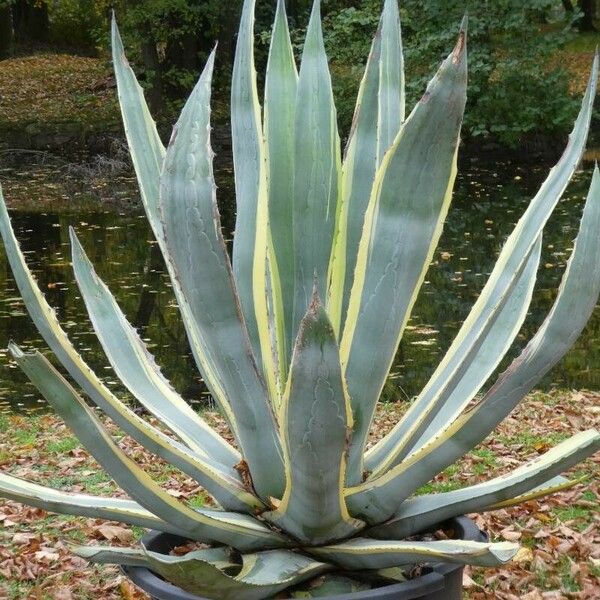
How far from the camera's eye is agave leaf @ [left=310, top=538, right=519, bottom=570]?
2082mm

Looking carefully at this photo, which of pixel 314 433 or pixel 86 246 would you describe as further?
pixel 86 246

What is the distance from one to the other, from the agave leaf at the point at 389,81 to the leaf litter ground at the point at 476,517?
1045 millimetres

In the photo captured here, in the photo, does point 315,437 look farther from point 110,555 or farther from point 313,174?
point 313,174

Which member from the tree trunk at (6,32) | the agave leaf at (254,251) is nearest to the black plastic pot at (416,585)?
the agave leaf at (254,251)

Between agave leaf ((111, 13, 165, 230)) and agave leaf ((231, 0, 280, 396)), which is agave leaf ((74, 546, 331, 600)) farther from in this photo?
agave leaf ((111, 13, 165, 230))

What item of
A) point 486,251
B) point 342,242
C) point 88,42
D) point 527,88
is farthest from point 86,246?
point 88,42

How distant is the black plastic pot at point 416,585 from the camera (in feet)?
7.25

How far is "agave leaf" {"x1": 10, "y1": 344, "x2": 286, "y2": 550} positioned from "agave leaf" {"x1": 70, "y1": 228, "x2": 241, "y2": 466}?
0.28m

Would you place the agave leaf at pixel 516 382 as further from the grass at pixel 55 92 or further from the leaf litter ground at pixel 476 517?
the grass at pixel 55 92

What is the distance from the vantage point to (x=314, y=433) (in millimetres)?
2172

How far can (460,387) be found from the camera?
275cm

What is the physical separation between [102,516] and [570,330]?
1.09 metres

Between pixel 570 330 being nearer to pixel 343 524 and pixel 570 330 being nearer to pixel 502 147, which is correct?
pixel 343 524

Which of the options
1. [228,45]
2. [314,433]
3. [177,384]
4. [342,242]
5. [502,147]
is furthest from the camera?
[228,45]
